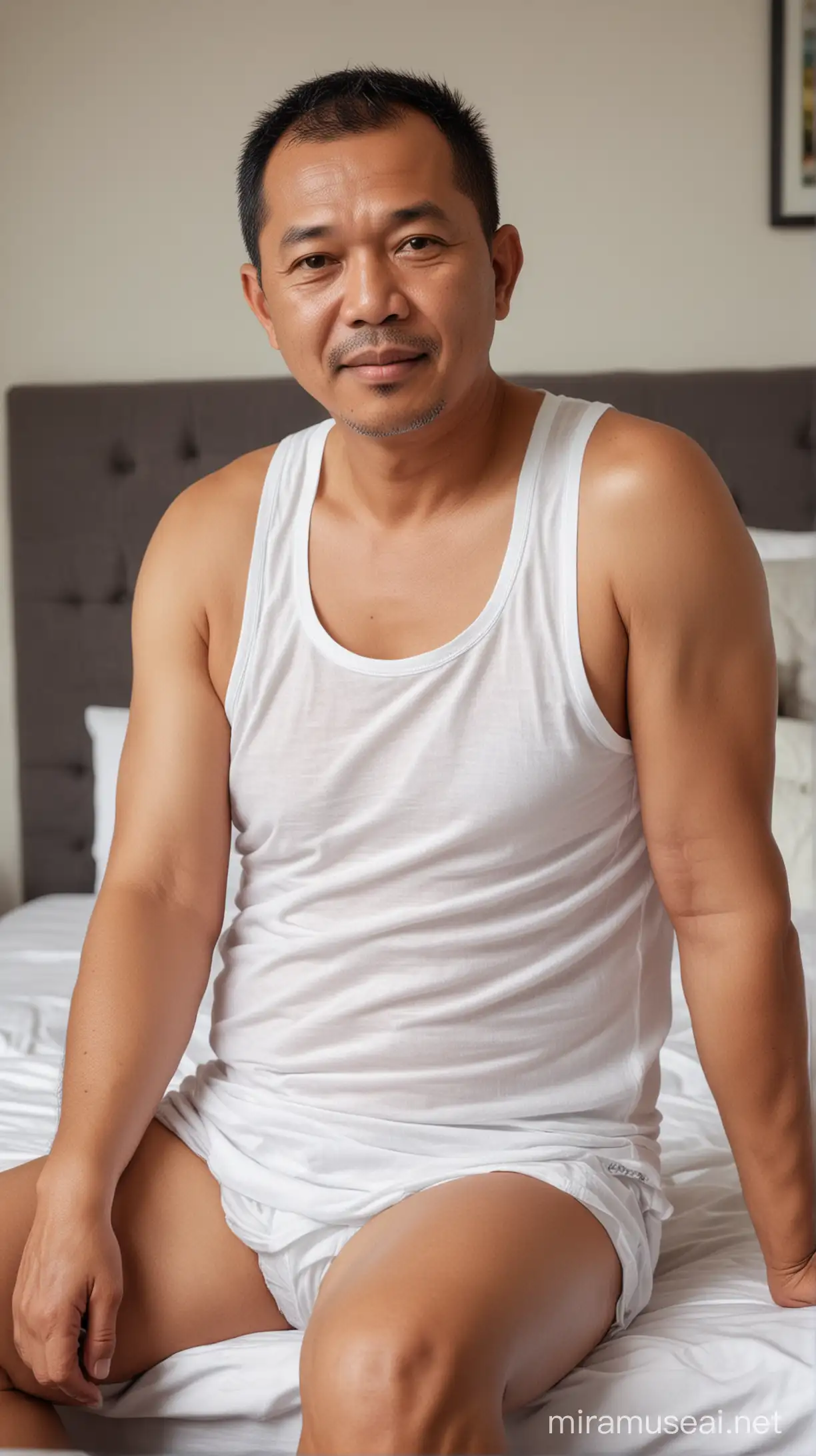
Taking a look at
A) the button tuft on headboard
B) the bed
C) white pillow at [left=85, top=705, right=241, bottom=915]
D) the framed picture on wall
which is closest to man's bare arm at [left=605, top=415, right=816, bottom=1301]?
the bed

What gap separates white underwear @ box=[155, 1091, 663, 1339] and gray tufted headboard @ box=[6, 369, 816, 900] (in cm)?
173

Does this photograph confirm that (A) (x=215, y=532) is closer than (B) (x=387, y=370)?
No

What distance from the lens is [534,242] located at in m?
2.55

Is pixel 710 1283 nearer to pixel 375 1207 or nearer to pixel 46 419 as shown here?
pixel 375 1207

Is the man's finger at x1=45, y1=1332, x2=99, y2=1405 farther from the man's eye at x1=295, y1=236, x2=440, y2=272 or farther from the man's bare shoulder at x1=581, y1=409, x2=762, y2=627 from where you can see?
the man's eye at x1=295, y1=236, x2=440, y2=272

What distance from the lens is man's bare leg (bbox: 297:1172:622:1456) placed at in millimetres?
795

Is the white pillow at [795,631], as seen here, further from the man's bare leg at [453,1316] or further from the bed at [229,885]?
the man's bare leg at [453,1316]

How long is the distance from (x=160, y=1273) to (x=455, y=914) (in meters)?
0.35

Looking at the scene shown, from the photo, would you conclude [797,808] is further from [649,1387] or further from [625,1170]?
[649,1387]

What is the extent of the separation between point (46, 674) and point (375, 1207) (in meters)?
1.93

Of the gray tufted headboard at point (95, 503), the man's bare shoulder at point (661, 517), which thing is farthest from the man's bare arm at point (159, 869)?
the gray tufted headboard at point (95, 503)

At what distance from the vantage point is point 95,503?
2695 mm

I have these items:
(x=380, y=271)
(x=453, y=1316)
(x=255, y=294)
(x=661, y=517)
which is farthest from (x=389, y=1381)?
(x=255, y=294)

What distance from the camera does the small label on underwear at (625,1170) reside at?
3.45ft
